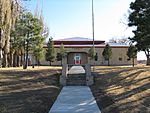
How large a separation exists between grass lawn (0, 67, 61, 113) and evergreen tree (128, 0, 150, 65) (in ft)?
27.3

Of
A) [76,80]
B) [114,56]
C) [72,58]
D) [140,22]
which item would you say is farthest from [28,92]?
[72,58]

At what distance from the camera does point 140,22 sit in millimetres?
30062

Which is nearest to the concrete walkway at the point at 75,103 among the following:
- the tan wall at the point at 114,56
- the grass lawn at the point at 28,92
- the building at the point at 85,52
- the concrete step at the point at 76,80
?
the grass lawn at the point at 28,92

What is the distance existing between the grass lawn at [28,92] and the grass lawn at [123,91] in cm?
256

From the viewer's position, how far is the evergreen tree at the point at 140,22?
2989 cm

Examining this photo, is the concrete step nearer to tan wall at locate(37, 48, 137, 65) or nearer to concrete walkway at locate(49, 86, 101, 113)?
concrete walkway at locate(49, 86, 101, 113)

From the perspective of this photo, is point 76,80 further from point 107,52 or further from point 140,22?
point 107,52

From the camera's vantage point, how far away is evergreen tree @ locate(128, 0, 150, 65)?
29891 mm

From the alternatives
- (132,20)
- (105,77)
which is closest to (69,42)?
(132,20)

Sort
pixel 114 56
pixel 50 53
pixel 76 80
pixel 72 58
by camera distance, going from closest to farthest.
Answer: pixel 76 80 < pixel 50 53 < pixel 114 56 < pixel 72 58

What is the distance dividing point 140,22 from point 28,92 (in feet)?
47.3

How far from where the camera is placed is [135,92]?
21.1 metres

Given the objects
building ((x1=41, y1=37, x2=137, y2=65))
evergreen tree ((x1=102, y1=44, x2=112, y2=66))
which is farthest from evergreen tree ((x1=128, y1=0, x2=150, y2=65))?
building ((x1=41, y1=37, x2=137, y2=65))

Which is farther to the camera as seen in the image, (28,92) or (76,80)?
(76,80)
